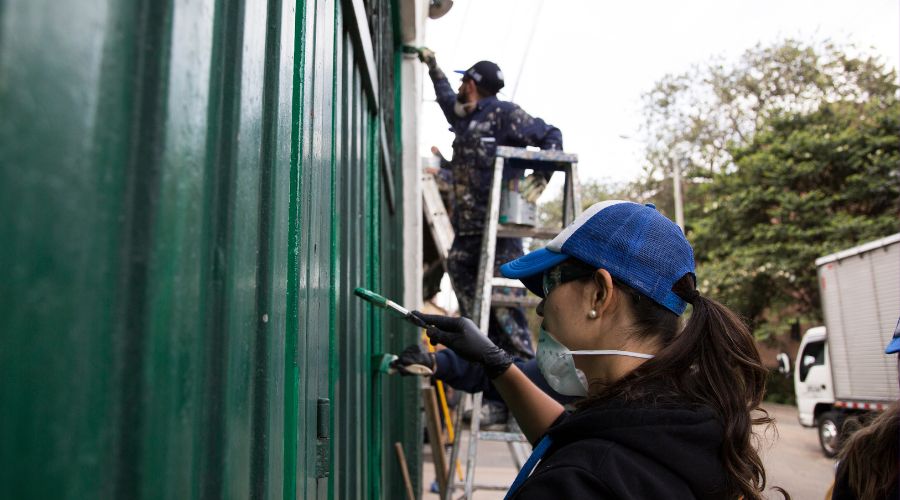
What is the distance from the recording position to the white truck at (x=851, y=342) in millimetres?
10531

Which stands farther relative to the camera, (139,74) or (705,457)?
(705,457)

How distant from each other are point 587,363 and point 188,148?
1.18 meters

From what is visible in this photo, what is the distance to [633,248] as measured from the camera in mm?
1571

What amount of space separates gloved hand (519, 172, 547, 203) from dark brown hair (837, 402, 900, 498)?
8.73 ft

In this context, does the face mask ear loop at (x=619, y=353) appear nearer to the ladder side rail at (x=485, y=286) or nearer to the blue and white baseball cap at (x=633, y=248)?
the blue and white baseball cap at (x=633, y=248)

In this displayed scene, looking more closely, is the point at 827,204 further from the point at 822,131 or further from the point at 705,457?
the point at 705,457

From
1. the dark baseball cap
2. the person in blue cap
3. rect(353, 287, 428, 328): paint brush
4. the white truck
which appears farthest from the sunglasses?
the white truck

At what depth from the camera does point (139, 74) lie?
1.96 ft

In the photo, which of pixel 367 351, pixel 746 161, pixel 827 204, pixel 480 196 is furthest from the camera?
pixel 746 161

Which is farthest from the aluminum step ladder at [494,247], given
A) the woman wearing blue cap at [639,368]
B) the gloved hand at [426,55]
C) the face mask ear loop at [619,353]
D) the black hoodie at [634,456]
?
the black hoodie at [634,456]

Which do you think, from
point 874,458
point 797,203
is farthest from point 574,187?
point 797,203

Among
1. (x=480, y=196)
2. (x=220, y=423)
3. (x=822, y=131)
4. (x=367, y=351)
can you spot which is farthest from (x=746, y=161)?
(x=220, y=423)

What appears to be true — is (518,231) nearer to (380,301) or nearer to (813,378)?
(380,301)

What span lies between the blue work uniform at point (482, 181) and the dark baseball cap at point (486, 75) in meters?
0.08
